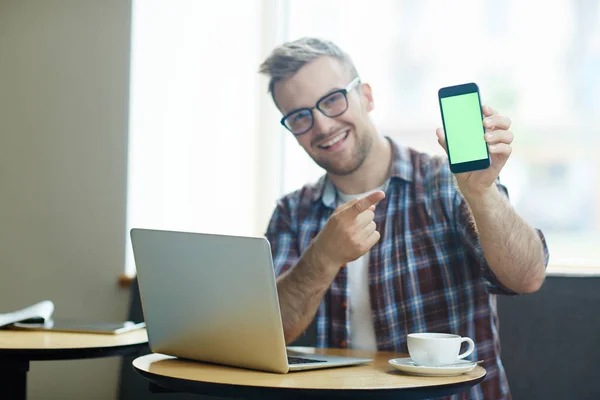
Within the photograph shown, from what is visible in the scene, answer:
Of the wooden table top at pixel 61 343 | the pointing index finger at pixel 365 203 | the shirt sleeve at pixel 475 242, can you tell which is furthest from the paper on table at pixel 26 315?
the shirt sleeve at pixel 475 242

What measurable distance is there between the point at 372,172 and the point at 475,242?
371mm

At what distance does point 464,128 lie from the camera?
4.25 feet

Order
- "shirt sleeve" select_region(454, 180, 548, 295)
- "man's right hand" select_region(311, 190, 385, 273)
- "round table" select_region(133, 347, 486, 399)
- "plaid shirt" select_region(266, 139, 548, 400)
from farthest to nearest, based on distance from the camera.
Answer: "plaid shirt" select_region(266, 139, 548, 400) → "shirt sleeve" select_region(454, 180, 548, 295) → "man's right hand" select_region(311, 190, 385, 273) → "round table" select_region(133, 347, 486, 399)

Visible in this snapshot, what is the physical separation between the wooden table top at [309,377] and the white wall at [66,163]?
137cm

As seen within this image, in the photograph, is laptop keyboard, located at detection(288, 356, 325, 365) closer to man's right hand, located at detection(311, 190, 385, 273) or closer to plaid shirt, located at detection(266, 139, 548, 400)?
man's right hand, located at detection(311, 190, 385, 273)

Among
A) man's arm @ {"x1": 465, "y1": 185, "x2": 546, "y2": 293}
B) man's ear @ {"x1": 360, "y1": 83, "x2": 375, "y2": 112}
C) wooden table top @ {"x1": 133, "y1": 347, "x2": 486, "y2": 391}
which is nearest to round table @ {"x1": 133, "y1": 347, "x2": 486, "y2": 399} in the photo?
wooden table top @ {"x1": 133, "y1": 347, "x2": 486, "y2": 391}

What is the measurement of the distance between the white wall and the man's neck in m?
1.03

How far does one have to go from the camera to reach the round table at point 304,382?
3.53ft

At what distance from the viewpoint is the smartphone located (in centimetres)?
129

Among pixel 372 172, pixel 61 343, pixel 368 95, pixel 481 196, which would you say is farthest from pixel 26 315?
pixel 481 196

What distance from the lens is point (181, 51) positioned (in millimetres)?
2787

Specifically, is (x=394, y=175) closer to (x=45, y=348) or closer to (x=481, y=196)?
(x=481, y=196)

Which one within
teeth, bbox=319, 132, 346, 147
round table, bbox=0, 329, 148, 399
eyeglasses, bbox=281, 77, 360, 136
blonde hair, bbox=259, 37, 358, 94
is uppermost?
blonde hair, bbox=259, 37, 358, 94

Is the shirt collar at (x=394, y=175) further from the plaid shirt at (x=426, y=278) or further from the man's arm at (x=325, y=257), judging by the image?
the man's arm at (x=325, y=257)
